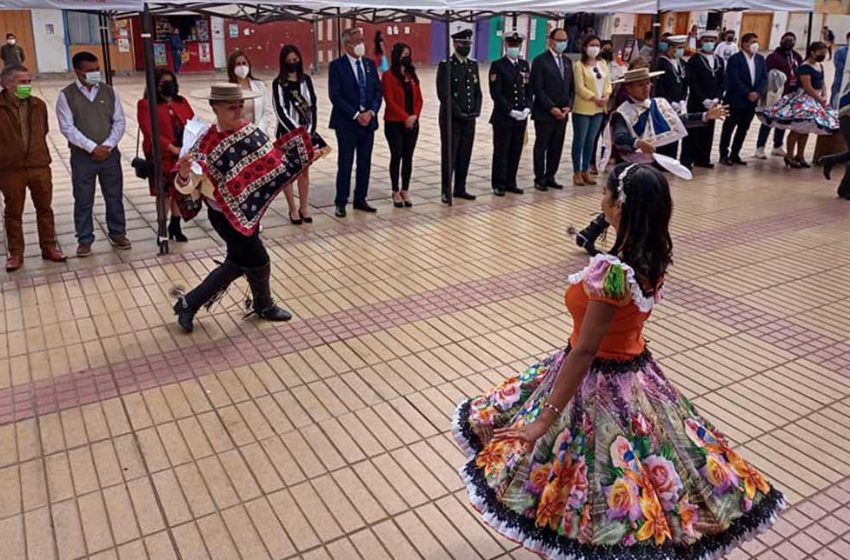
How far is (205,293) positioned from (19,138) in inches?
87.6

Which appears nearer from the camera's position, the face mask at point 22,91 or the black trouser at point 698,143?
the face mask at point 22,91

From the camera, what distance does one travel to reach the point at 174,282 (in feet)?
19.7

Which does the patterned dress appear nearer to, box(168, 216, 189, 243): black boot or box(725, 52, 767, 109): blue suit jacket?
box(168, 216, 189, 243): black boot

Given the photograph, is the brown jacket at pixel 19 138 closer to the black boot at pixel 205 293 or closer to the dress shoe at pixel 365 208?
the black boot at pixel 205 293

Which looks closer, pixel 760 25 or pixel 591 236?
pixel 591 236

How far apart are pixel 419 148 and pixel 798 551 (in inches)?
365

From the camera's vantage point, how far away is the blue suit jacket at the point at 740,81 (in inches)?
402

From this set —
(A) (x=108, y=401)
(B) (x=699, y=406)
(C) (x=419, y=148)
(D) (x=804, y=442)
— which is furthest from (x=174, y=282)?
(C) (x=419, y=148)

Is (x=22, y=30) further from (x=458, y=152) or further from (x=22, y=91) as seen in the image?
(x=22, y=91)

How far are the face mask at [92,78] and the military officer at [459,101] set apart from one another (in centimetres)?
343

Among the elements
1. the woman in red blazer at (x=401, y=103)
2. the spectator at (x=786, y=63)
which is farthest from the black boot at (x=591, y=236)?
the spectator at (x=786, y=63)

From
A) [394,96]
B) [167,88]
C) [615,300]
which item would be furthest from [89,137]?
[615,300]

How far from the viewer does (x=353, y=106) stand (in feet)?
25.2

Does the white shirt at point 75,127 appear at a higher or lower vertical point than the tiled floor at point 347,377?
higher
